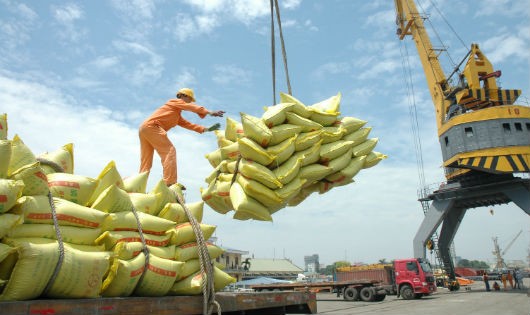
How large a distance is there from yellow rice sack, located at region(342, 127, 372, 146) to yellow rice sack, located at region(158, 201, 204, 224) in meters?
1.98

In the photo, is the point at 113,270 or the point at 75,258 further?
the point at 113,270

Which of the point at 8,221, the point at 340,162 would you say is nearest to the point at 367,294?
the point at 340,162

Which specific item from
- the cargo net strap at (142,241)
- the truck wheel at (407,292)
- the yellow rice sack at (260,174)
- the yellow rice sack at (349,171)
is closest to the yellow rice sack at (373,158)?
the yellow rice sack at (349,171)

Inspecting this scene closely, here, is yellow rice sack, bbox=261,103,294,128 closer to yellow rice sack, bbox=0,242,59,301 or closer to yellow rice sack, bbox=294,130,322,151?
yellow rice sack, bbox=294,130,322,151

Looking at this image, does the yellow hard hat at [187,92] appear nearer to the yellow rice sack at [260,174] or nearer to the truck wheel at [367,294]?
the yellow rice sack at [260,174]

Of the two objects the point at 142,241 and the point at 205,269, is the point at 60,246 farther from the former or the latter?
the point at 205,269

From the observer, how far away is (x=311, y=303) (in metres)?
4.14

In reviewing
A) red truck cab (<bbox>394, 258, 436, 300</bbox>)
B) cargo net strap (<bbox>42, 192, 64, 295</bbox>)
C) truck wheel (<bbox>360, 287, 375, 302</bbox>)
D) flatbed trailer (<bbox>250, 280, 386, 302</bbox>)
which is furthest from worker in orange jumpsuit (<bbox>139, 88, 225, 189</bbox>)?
red truck cab (<bbox>394, 258, 436, 300</bbox>)

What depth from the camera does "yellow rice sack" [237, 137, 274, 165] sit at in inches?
149

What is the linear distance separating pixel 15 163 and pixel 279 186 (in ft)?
7.14

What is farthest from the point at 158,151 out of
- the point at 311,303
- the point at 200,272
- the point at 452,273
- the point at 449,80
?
the point at 452,273

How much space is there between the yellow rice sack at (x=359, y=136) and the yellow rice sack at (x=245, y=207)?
1349mm

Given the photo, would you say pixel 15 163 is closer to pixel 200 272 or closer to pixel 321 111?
pixel 200 272

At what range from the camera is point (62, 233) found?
7.62ft
